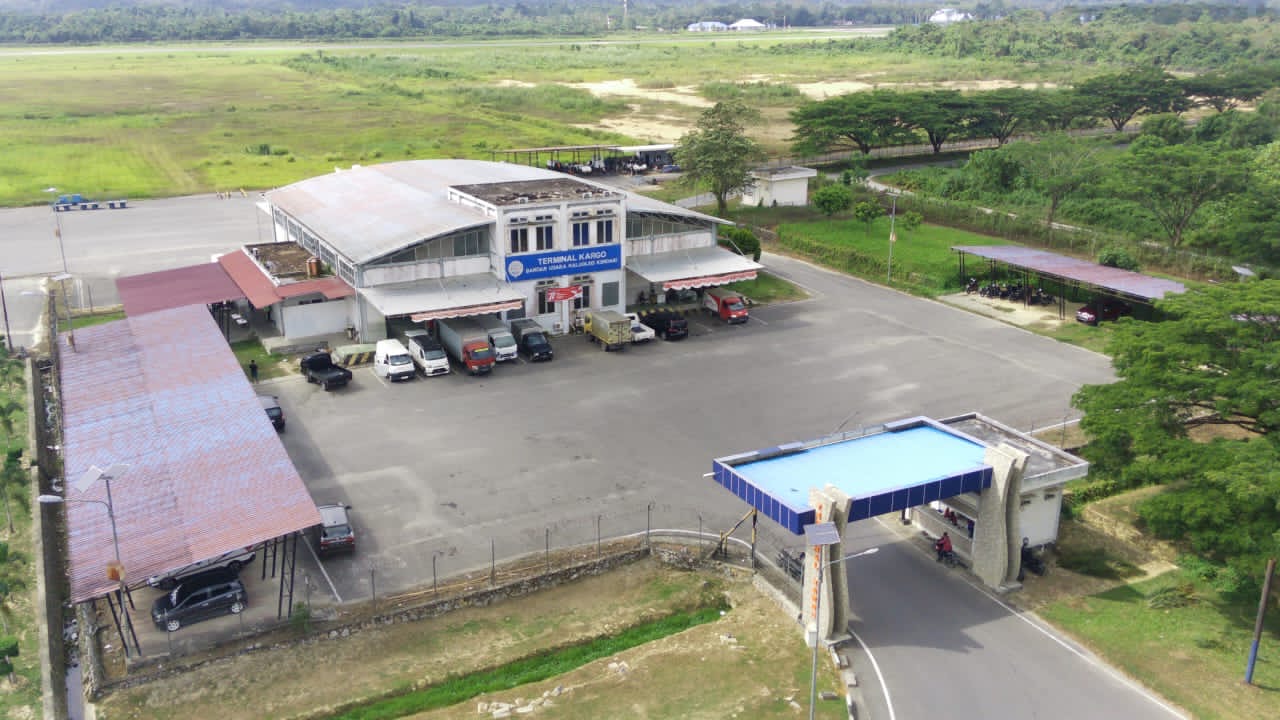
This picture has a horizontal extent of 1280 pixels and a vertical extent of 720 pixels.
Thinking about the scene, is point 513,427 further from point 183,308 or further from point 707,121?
point 707,121

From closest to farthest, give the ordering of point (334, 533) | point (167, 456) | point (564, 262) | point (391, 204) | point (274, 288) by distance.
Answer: point (334, 533) < point (167, 456) < point (274, 288) < point (564, 262) < point (391, 204)

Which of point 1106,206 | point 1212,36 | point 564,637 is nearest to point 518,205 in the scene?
point 564,637

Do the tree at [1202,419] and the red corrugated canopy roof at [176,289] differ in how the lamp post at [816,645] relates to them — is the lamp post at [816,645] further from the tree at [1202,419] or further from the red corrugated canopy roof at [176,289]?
the red corrugated canopy roof at [176,289]

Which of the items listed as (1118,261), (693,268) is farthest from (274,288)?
(1118,261)

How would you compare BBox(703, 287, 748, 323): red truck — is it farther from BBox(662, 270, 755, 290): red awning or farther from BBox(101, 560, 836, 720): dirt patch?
BBox(101, 560, 836, 720): dirt patch

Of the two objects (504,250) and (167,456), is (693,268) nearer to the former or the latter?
(504,250)

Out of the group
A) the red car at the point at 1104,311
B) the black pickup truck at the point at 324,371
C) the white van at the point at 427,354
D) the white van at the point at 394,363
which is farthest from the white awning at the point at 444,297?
A: the red car at the point at 1104,311
